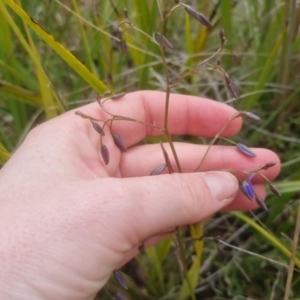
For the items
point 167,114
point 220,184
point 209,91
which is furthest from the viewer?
point 209,91

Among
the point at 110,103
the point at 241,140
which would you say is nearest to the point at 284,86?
the point at 241,140

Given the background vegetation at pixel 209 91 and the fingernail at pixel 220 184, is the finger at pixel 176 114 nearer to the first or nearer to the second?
the background vegetation at pixel 209 91

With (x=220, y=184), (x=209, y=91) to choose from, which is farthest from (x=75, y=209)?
(x=209, y=91)

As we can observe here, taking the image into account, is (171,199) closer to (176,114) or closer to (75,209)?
(75,209)

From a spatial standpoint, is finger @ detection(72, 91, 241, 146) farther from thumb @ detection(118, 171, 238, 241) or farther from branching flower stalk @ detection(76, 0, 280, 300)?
thumb @ detection(118, 171, 238, 241)

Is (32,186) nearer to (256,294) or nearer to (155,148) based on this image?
(155,148)

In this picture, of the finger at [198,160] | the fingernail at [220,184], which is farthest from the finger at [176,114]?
the fingernail at [220,184]

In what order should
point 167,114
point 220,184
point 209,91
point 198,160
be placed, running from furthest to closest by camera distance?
point 209,91, point 198,160, point 220,184, point 167,114
